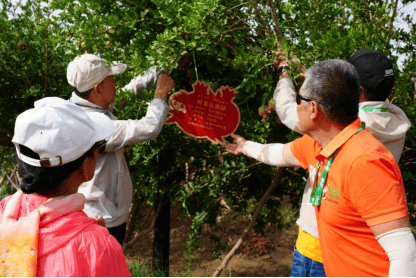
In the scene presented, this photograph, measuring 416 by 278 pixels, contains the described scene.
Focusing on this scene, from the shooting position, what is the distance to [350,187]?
1.34 metres

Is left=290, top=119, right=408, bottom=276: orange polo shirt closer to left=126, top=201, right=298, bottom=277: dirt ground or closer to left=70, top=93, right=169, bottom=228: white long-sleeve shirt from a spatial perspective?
left=70, top=93, right=169, bottom=228: white long-sleeve shirt

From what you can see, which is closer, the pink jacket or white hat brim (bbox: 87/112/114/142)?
the pink jacket

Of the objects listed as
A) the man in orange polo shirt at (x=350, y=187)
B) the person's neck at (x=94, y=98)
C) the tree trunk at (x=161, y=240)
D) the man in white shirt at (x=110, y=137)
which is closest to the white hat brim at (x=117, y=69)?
the man in white shirt at (x=110, y=137)

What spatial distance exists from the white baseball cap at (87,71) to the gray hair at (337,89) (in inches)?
54.0

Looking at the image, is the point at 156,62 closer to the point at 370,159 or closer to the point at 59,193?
the point at 59,193

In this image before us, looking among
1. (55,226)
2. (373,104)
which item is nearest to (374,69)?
(373,104)

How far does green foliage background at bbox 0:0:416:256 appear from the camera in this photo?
233 cm

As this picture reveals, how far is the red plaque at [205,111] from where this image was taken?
98.1 inches

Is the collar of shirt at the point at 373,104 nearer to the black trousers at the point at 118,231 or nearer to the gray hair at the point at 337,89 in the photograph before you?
the gray hair at the point at 337,89

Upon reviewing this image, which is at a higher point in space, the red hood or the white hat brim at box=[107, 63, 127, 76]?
the white hat brim at box=[107, 63, 127, 76]

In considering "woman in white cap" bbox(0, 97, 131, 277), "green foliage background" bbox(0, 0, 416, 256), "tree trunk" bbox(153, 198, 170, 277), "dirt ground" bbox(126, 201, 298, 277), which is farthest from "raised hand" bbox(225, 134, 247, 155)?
"dirt ground" bbox(126, 201, 298, 277)

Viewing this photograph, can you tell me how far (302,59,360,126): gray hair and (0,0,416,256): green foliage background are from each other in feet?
2.21

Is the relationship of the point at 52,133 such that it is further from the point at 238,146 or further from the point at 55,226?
the point at 238,146

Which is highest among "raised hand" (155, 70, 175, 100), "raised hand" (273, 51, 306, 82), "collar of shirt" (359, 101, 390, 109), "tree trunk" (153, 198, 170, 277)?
"raised hand" (273, 51, 306, 82)
